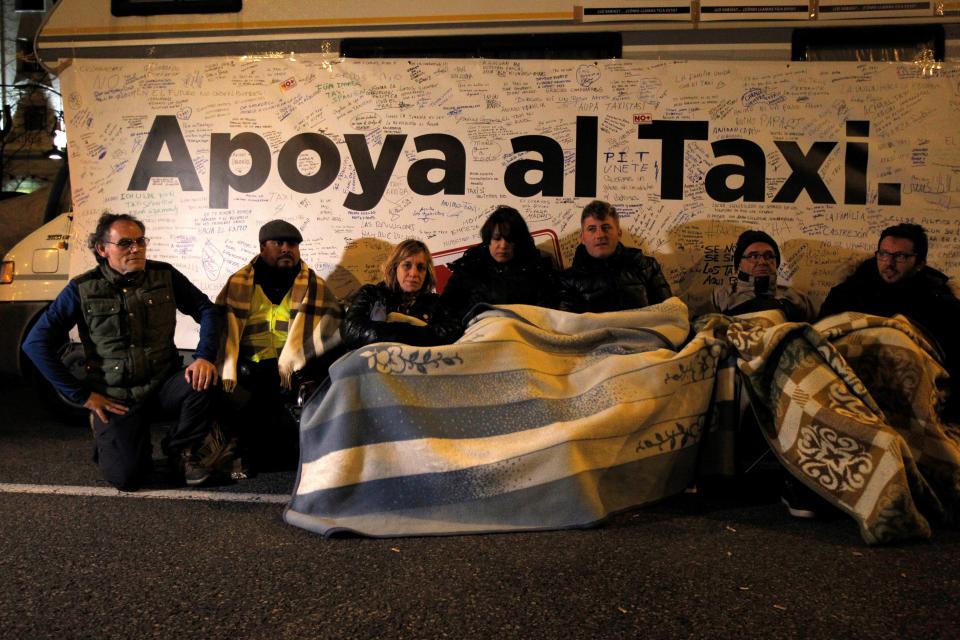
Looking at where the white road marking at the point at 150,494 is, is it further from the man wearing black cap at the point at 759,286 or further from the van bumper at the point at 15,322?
the man wearing black cap at the point at 759,286

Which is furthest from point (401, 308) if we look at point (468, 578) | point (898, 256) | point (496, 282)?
point (898, 256)

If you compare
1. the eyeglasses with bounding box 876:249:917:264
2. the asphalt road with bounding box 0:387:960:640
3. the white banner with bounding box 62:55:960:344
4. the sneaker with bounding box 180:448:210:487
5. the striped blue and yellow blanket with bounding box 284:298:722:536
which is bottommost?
the asphalt road with bounding box 0:387:960:640

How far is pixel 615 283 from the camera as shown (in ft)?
15.0

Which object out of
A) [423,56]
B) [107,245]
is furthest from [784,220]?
[107,245]

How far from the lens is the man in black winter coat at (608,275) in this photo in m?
4.56

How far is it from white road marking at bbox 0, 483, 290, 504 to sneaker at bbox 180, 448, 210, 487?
0.07 m

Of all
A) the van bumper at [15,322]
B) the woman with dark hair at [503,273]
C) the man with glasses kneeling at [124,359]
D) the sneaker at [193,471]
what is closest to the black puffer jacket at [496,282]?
the woman with dark hair at [503,273]

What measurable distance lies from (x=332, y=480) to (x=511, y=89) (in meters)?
3.01

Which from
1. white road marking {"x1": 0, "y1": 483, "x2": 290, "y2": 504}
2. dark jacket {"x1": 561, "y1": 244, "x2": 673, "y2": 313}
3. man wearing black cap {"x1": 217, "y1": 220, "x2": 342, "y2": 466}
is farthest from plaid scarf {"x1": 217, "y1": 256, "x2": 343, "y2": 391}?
dark jacket {"x1": 561, "y1": 244, "x2": 673, "y2": 313}

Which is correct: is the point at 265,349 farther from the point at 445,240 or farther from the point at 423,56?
the point at 423,56

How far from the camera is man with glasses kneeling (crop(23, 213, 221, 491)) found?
13.0 feet

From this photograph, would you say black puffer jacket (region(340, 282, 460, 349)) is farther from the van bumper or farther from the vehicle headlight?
the vehicle headlight

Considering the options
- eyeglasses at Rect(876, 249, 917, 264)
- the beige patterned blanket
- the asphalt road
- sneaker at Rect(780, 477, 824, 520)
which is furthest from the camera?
eyeglasses at Rect(876, 249, 917, 264)

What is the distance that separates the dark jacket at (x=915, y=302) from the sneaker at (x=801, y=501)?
1038mm
